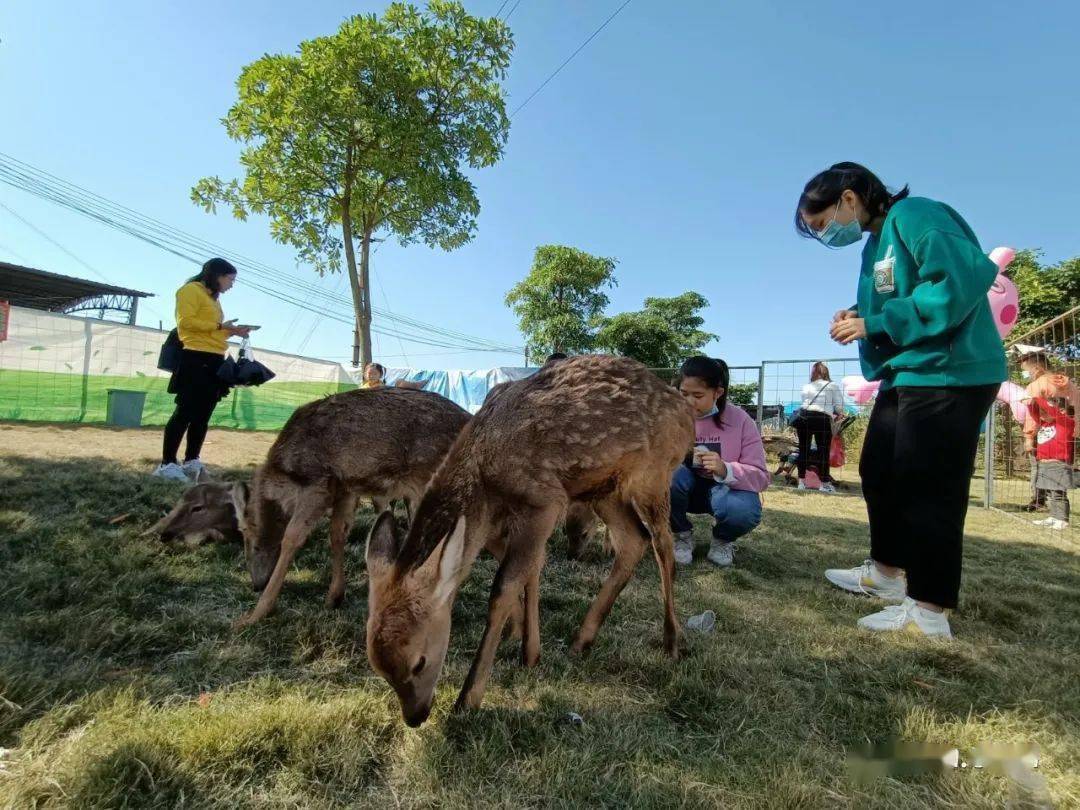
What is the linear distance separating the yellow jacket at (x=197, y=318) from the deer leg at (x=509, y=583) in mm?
4984

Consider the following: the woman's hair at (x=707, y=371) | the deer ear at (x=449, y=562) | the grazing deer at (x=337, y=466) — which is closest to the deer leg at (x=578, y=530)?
the grazing deer at (x=337, y=466)

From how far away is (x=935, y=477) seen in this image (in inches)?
120

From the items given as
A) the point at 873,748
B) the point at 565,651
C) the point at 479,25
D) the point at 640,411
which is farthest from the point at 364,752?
the point at 479,25

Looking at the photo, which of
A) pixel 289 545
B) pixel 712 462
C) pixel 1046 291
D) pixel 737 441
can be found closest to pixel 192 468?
pixel 289 545

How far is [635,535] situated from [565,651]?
0.82 m

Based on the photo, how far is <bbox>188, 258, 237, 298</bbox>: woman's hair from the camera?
608 cm

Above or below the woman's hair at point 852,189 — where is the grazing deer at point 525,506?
below

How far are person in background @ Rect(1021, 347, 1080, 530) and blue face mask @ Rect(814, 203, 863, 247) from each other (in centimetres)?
615

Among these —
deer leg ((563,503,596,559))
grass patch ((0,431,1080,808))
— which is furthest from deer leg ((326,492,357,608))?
deer leg ((563,503,596,559))

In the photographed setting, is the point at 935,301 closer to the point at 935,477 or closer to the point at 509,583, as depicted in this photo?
the point at 935,477

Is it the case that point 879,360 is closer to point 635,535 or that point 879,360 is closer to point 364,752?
point 635,535

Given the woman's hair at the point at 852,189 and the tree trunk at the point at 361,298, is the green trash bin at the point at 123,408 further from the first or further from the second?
the woman's hair at the point at 852,189

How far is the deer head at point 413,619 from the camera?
208 centimetres

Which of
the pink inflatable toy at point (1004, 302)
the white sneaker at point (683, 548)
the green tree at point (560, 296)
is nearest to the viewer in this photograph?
the white sneaker at point (683, 548)
